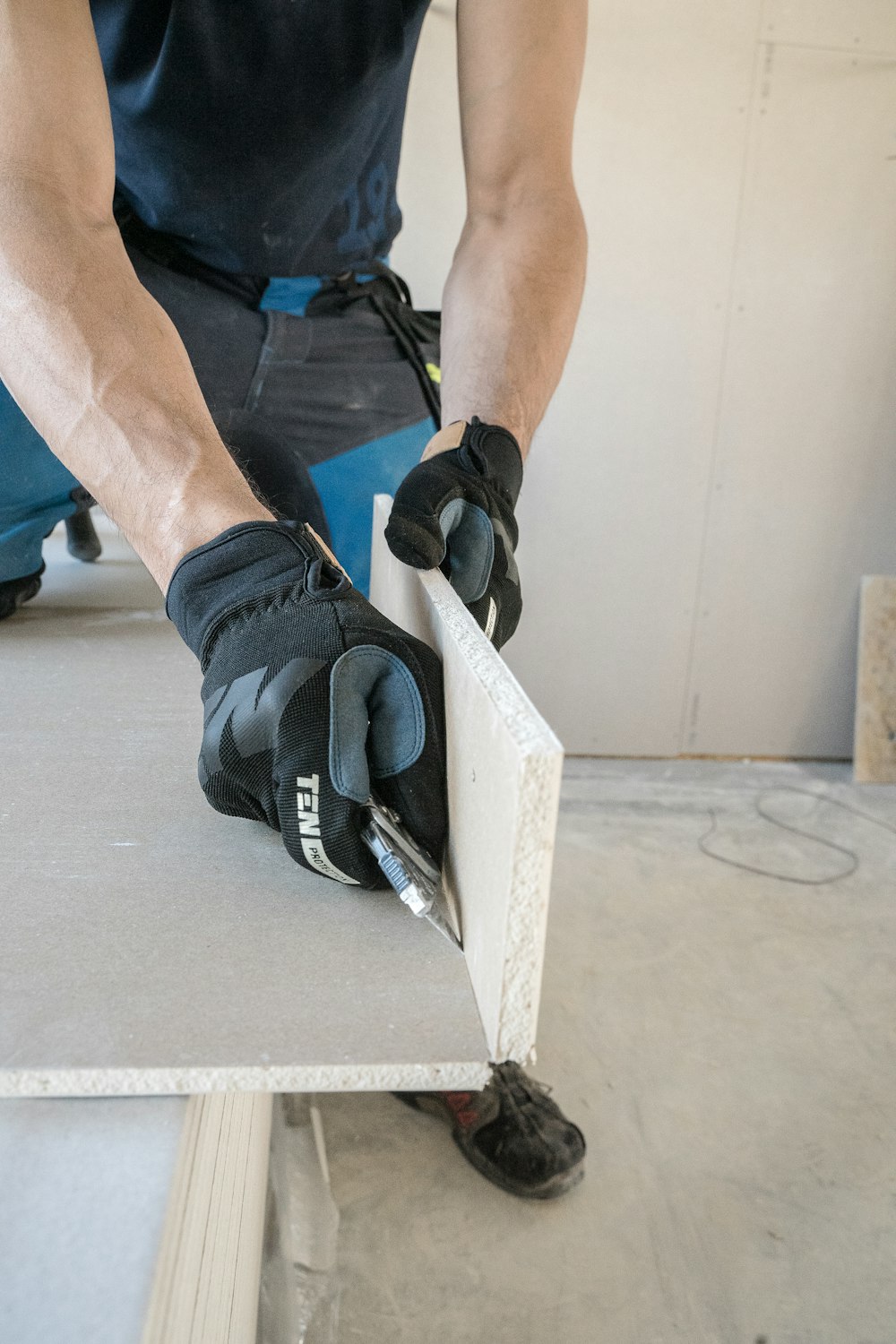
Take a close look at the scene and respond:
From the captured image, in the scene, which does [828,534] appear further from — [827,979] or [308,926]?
[308,926]

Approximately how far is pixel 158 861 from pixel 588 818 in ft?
7.75

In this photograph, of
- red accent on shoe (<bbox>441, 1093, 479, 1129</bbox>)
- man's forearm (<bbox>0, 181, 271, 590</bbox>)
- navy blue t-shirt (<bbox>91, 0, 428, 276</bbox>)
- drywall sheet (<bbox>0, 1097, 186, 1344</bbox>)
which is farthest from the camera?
red accent on shoe (<bbox>441, 1093, 479, 1129</bbox>)

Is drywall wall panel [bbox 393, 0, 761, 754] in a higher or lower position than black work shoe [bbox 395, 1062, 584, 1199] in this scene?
higher

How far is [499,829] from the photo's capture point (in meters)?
0.56

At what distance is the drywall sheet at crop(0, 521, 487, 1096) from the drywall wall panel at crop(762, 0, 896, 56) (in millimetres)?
3048

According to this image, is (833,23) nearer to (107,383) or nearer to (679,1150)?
(107,383)

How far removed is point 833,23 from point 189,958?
3415 mm

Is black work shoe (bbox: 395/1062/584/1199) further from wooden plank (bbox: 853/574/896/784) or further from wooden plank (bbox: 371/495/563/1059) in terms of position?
wooden plank (bbox: 853/574/896/784)

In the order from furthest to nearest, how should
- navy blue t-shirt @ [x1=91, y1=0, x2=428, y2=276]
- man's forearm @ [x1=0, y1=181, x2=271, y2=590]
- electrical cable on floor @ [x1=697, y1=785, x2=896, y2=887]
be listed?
electrical cable on floor @ [x1=697, y1=785, x2=896, y2=887] < navy blue t-shirt @ [x1=91, y1=0, x2=428, y2=276] < man's forearm @ [x1=0, y1=181, x2=271, y2=590]

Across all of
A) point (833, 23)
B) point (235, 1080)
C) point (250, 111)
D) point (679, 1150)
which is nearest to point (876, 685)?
point (833, 23)

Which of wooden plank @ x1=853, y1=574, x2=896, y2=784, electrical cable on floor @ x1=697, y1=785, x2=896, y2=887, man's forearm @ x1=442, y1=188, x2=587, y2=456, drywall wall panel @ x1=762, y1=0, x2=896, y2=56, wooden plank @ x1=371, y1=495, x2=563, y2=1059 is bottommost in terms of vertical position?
electrical cable on floor @ x1=697, y1=785, x2=896, y2=887

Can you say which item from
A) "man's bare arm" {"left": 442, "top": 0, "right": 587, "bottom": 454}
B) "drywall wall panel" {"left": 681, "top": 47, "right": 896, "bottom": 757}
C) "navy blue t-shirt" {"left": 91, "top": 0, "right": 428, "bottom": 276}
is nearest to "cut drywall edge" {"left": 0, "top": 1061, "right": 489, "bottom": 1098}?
"man's bare arm" {"left": 442, "top": 0, "right": 587, "bottom": 454}

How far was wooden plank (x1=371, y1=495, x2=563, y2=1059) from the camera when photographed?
52 centimetres

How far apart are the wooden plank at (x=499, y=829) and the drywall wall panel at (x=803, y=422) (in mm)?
2826
